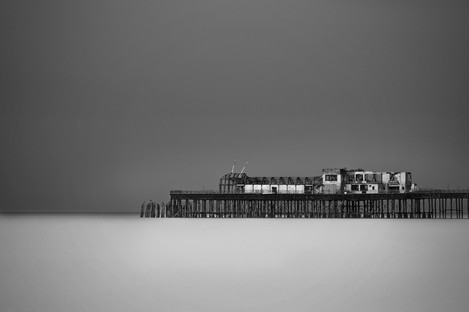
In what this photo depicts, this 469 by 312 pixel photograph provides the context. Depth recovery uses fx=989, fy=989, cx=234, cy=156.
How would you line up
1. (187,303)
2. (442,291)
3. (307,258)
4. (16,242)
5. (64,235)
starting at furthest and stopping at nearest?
(64,235) → (16,242) → (307,258) → (442,291) → (187,303)

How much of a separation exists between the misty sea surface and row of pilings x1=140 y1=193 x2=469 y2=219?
125 ft

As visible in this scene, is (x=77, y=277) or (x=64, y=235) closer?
(x=77, y=277)

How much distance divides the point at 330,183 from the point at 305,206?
12.5ft

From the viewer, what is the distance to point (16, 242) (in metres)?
58.2

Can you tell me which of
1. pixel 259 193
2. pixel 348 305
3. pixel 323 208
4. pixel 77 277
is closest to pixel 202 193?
pixel 259 193

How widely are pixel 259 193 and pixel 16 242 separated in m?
51.0

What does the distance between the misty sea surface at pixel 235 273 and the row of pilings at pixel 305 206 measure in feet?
125

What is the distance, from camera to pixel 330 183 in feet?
351

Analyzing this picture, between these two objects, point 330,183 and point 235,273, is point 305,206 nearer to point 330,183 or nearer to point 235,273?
point 330,183

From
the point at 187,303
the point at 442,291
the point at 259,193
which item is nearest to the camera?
the point at 187,303

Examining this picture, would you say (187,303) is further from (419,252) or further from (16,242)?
(16,242)

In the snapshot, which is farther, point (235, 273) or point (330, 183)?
point (330, 183)

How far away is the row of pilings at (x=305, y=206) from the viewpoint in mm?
102125

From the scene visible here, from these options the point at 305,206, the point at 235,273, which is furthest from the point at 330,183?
the point at 235,273
